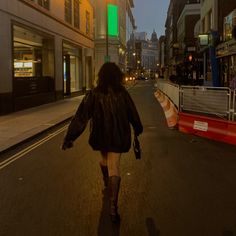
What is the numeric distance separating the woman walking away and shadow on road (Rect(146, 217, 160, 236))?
0.46 m

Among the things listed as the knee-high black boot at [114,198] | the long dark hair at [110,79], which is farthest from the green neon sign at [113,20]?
the knee-high black boot at [114,198]

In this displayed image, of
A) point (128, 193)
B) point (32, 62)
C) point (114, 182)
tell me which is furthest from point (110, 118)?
point (32, 62)

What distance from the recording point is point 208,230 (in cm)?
505

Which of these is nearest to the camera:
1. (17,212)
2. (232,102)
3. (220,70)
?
(17,212)

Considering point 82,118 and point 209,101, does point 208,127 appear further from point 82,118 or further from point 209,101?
point 82,118

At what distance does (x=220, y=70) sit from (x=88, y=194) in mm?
30749

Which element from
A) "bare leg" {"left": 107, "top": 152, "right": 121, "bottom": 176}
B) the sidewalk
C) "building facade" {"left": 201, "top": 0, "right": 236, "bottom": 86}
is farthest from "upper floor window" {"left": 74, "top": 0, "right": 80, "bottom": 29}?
"bare leg" {"left": 107, "top": 152, "right": 121, "bottom": 176}

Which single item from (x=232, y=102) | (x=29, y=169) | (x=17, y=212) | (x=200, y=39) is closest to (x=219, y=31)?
(x=200, y=39)

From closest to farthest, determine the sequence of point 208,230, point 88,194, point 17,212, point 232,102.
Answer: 1. point 208,230
2. point 17,212
3. point 88,194
4. point 232,102

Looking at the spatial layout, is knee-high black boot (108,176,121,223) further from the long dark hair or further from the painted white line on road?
the painted white line on road

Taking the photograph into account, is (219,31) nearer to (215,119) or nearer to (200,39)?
(200,39)

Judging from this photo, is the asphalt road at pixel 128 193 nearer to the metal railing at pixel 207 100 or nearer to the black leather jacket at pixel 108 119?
the black leather jacket at pixel 108 119

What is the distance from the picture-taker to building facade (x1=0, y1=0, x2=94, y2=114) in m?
20.5

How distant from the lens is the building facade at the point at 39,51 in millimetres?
20531
